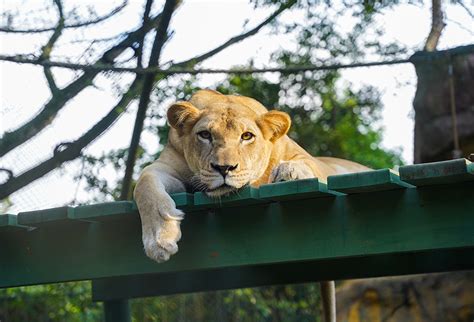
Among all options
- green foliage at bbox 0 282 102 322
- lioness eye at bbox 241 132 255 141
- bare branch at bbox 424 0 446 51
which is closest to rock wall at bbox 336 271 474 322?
bare branch at bbox 424 0 446 51

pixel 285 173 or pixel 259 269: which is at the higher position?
pixel 285 173

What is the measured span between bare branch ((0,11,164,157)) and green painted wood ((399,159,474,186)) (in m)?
3.56

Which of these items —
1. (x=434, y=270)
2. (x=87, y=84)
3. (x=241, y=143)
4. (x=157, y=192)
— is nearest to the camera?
→ (x=157, y=192)

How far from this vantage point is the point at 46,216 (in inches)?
153

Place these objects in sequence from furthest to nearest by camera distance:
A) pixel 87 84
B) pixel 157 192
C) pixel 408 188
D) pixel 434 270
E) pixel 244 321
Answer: pixel 244 321 < pixel 87 84 < pixel 434 270 < pixel 157 192 < pixel 408 188

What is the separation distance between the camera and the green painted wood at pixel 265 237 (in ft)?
11.0

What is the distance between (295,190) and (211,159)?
0.65 metres

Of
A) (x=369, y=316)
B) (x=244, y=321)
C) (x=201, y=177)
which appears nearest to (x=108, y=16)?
(x=201, y=177)

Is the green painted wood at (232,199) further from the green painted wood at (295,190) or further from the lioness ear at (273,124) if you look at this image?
the lioness ear at (273,124)

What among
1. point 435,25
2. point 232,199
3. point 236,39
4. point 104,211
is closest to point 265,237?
point 232,199

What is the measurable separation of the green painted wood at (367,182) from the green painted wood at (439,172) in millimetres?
56

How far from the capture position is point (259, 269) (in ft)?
17.8

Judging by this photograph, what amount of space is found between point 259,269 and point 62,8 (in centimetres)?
253

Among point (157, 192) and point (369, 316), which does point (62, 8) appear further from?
point (369, 316)
